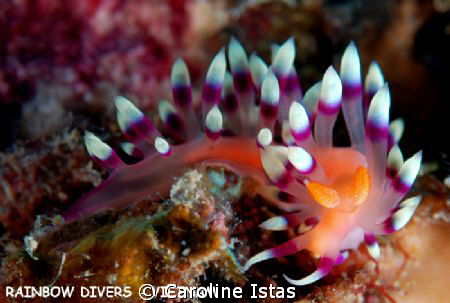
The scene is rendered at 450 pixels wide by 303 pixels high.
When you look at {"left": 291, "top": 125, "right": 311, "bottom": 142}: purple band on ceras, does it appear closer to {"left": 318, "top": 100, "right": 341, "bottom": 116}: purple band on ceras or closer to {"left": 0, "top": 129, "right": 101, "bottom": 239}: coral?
{"left": 318, "top": 100, "right": 341, "bottom": 116}: purple band on ceras

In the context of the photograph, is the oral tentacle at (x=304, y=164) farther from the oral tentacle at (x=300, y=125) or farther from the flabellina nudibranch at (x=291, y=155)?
the oral tentacle at (x=300, y=125)

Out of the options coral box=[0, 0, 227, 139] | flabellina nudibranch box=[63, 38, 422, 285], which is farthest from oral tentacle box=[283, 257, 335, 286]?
coral box=[0, 0, 227, 139]

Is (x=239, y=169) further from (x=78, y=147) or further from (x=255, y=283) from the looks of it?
(x=78, y=147)

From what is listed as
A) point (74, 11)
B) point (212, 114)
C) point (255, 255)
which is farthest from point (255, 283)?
point (74, 11)

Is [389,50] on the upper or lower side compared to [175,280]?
upper

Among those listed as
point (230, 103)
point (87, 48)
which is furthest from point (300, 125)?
point (87, 48)

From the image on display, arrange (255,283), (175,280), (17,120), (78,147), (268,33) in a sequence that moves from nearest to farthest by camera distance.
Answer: (175,280)
(255,283)
(78,147)
(17,120)
(268,33)

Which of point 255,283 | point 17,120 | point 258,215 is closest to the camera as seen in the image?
point 255,283


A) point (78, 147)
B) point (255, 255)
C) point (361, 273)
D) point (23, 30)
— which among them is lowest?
point (361, 273)

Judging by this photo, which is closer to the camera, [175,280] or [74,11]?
[175,280]
